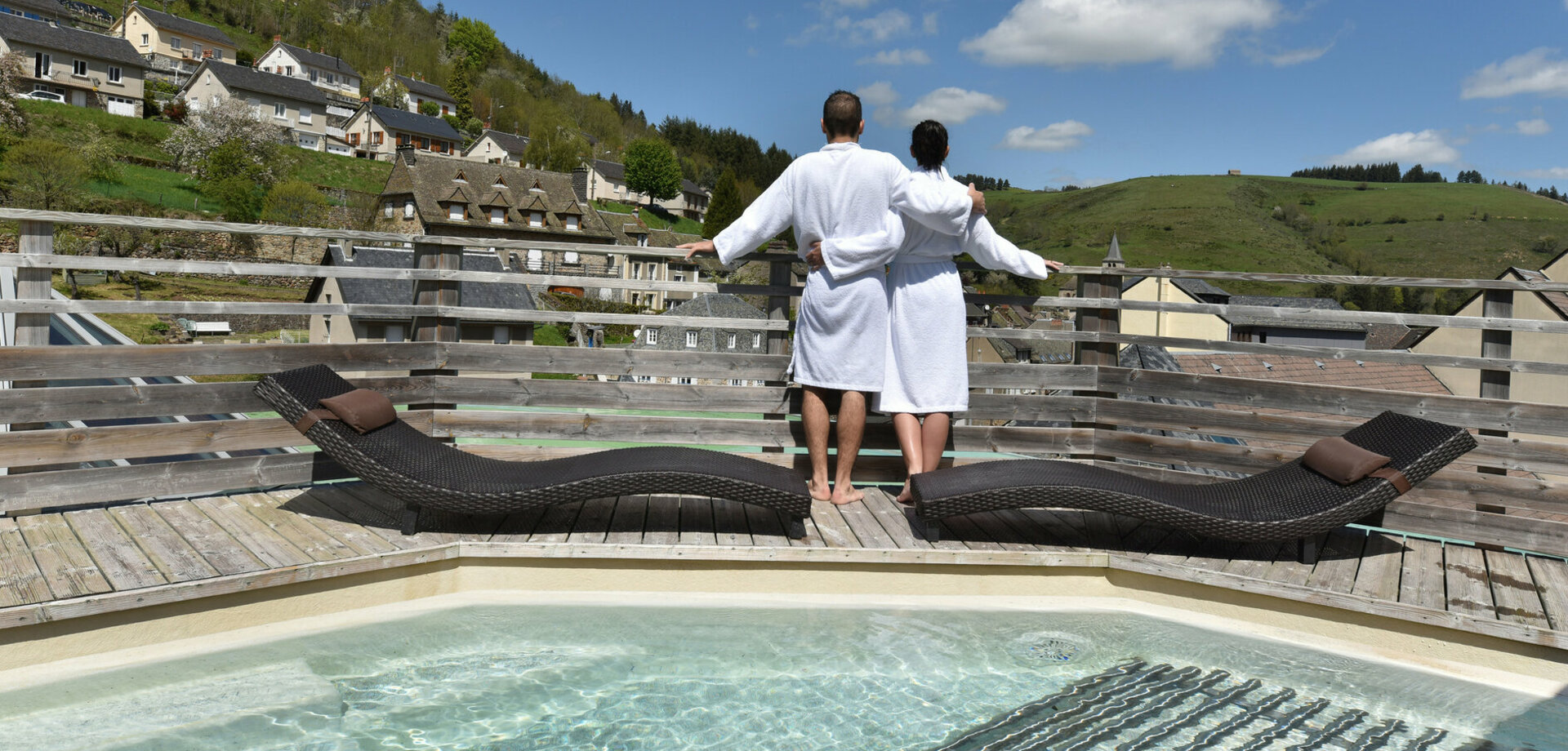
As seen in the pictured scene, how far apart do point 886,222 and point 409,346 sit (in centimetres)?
236

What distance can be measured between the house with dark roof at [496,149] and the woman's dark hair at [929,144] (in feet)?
267

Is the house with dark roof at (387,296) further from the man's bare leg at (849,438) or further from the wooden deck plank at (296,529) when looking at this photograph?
the man's bare leg at (849,438)

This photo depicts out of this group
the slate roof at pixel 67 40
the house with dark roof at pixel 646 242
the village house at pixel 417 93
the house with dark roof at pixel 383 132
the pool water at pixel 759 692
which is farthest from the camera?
the village house at pixel 417 93

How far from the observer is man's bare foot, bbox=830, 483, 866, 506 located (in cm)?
440

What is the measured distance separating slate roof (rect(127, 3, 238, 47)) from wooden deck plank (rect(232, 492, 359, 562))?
96.3 m

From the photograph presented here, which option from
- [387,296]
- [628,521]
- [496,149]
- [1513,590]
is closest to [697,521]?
[628,521]

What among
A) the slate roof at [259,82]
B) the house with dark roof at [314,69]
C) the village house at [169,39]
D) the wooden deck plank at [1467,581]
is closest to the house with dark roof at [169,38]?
the village house at [169,39]

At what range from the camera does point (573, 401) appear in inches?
184

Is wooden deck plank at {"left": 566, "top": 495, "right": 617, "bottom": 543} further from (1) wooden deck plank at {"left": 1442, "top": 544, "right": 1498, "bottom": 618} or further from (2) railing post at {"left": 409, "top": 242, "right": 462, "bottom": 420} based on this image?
Answer: (1) wooden deck plank at {"left": 1442, "top": 544, "right": 1498, "bottom": 618}

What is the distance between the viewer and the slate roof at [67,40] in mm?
59844

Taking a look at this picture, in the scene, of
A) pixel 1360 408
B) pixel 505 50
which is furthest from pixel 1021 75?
pixel 505 50

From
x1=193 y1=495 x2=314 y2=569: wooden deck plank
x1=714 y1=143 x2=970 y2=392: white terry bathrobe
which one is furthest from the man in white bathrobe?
x1=193 y1=495 x2=314 y2=569: wooden deck plank

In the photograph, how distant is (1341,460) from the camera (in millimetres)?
3645

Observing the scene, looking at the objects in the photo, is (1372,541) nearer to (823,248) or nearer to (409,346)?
(823,248)
